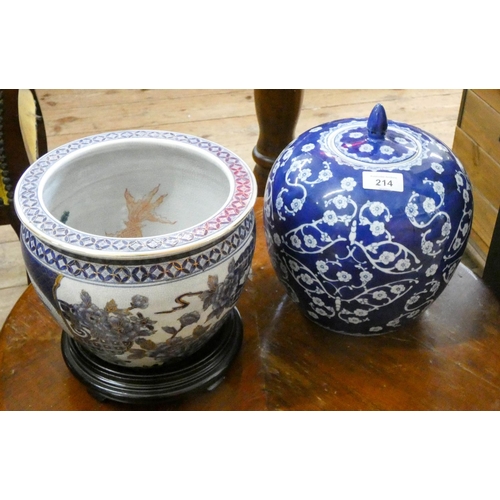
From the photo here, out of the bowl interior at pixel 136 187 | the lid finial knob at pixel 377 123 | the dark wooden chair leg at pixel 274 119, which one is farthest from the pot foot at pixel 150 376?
the dark wooden chair leg at pixel 274 119

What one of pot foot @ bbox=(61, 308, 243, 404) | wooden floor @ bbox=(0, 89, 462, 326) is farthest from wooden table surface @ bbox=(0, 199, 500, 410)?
wooden floor @ bbox=(0, 89, 462, 326)

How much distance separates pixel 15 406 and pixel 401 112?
1351 mm

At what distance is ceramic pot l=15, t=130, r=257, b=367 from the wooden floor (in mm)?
855

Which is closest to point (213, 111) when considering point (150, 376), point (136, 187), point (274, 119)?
point (274, 119)

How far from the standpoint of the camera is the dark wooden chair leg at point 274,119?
103cm

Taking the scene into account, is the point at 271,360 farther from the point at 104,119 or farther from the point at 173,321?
the point at 104,119

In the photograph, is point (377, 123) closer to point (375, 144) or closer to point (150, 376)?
point (375, 144)

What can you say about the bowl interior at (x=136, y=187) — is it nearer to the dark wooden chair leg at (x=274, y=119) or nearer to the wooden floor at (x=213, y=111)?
the dark wooden chair leg at (x=274, y=119)

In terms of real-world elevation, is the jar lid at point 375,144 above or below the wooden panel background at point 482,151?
above

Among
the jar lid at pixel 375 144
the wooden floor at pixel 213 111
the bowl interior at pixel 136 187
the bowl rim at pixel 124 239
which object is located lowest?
the wooden floor at pixel 213 111

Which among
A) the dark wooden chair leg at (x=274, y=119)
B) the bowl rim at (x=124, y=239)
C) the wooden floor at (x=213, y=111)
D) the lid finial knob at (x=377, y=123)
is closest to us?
the bowl rim at (x=124, y=239)

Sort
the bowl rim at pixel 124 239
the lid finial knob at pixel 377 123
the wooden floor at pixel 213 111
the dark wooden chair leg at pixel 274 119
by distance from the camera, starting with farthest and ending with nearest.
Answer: the wooden floor at pixel 213 111, the dark wooden chair leg at pixel 274 119, the lid finial knob at pixel 377 123, the bowl rim at pixel 124 239

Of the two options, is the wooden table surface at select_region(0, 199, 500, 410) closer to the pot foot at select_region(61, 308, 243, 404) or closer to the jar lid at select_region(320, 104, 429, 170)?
the pot foot at select_region(61, 308, 243, 404)

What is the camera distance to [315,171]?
2.02 ft
